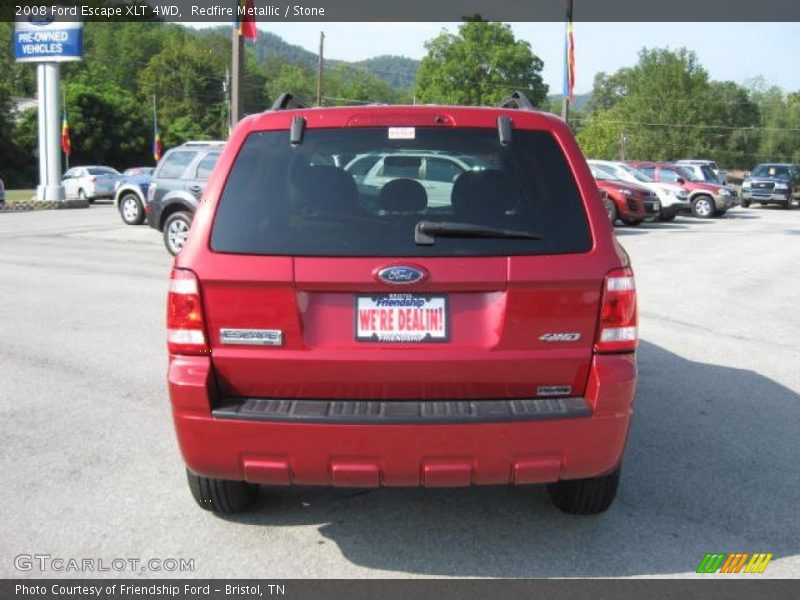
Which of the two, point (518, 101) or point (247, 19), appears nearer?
point (518, 101)

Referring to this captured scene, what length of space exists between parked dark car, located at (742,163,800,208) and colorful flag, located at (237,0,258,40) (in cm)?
2637

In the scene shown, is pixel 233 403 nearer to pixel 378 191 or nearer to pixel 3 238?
pixel 378 191

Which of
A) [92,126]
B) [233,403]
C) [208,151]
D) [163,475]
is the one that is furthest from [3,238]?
[92,126]

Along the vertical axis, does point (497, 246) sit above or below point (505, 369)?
above

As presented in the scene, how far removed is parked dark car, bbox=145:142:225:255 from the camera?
14688 millimetres

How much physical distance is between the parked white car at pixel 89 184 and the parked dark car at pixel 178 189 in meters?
22.2

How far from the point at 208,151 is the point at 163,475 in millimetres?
11518

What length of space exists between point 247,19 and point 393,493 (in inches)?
572

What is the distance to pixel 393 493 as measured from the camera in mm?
4387

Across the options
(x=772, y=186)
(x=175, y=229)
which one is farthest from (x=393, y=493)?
(x=772, y=186)

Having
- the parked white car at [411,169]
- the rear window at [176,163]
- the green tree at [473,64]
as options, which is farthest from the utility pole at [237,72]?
the green tree at [473,64]

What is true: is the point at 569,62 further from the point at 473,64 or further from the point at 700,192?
the point at 473,64

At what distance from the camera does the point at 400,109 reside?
12.3 feet

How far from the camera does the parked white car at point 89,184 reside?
3609 centimetres
